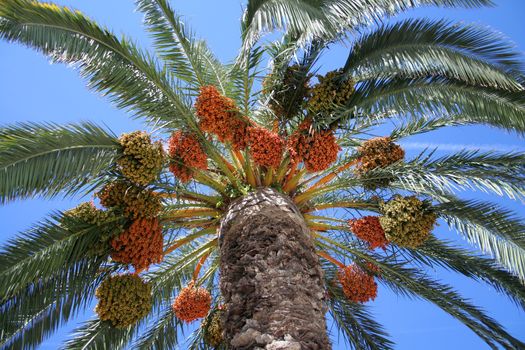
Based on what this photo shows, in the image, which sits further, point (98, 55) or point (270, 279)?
point (98, 55)

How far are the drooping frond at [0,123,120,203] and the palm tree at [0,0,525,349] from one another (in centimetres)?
2

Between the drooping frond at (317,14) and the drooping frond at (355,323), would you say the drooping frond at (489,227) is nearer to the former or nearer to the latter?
the drooping frond at (355,323)

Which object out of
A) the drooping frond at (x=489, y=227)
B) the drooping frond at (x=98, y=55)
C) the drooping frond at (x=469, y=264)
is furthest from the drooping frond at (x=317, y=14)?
the drooping frond at (x=469, y=264)

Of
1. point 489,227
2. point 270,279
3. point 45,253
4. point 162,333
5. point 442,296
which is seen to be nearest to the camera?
point 270,279

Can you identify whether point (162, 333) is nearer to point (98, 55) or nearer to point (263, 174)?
point (263, 174)

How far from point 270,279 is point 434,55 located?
9.38ft

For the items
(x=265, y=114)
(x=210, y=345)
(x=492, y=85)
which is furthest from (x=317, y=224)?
(x=492, y=85)

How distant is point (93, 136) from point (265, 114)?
216 centimetres

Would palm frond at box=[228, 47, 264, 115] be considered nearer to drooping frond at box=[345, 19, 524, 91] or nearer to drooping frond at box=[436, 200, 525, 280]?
drooping frond at box=[345, 19, 524, 91]

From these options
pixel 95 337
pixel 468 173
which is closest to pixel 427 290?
pixel 468 173

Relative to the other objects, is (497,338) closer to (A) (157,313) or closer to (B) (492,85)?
(B) (492,85)

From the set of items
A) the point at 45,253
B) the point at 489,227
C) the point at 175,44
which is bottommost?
the point at 45,253

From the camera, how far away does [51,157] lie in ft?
18.7

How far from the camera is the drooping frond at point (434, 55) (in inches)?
237
